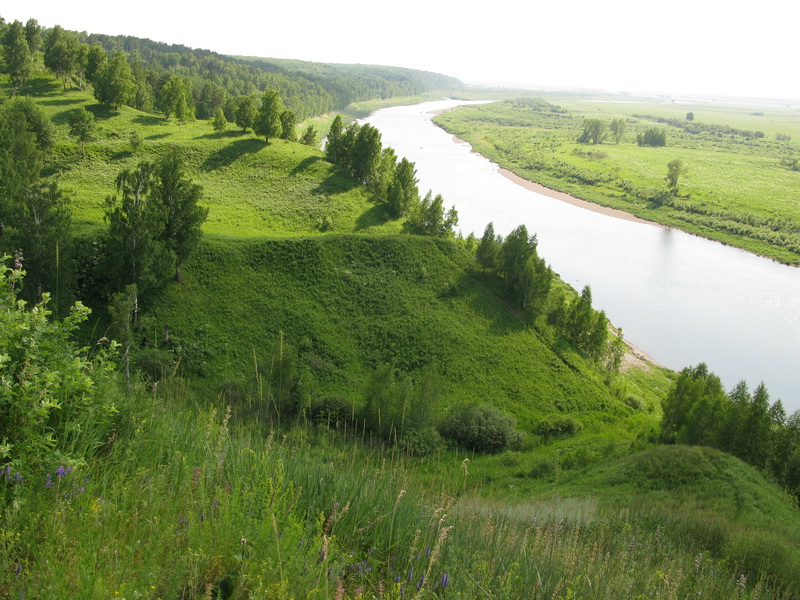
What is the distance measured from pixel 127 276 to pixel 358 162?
3287 centimetres

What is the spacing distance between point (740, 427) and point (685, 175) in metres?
86.4

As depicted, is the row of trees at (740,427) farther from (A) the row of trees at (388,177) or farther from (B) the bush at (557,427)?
(A) the row of trees at (388,177)

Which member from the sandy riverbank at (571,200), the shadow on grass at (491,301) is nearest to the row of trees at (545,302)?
the shadow on grass at (491,301)

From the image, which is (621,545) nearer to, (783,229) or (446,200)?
(446,200)

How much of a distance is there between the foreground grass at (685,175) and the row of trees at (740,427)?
154 ft

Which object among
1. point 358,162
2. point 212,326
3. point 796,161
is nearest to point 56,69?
point 358,162

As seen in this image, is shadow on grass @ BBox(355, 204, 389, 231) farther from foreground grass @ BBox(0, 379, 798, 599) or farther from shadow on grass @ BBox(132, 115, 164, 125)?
A: foreground grass @ BBox(0, 379, 798, 599)

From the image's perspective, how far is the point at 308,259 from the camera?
33500mm

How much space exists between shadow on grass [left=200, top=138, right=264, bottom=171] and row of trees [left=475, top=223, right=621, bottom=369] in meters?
29.0

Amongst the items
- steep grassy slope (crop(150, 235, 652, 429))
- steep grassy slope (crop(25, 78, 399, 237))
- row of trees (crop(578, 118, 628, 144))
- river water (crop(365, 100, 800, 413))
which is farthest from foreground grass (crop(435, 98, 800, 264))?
steep grassy slope (crop(25, 78, 399, 237))

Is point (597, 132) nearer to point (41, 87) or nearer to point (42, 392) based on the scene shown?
point (41, 87)

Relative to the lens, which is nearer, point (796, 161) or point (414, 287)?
point (414, 287)

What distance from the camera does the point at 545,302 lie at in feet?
119

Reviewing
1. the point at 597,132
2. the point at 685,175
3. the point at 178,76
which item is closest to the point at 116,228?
the point at 178,76
